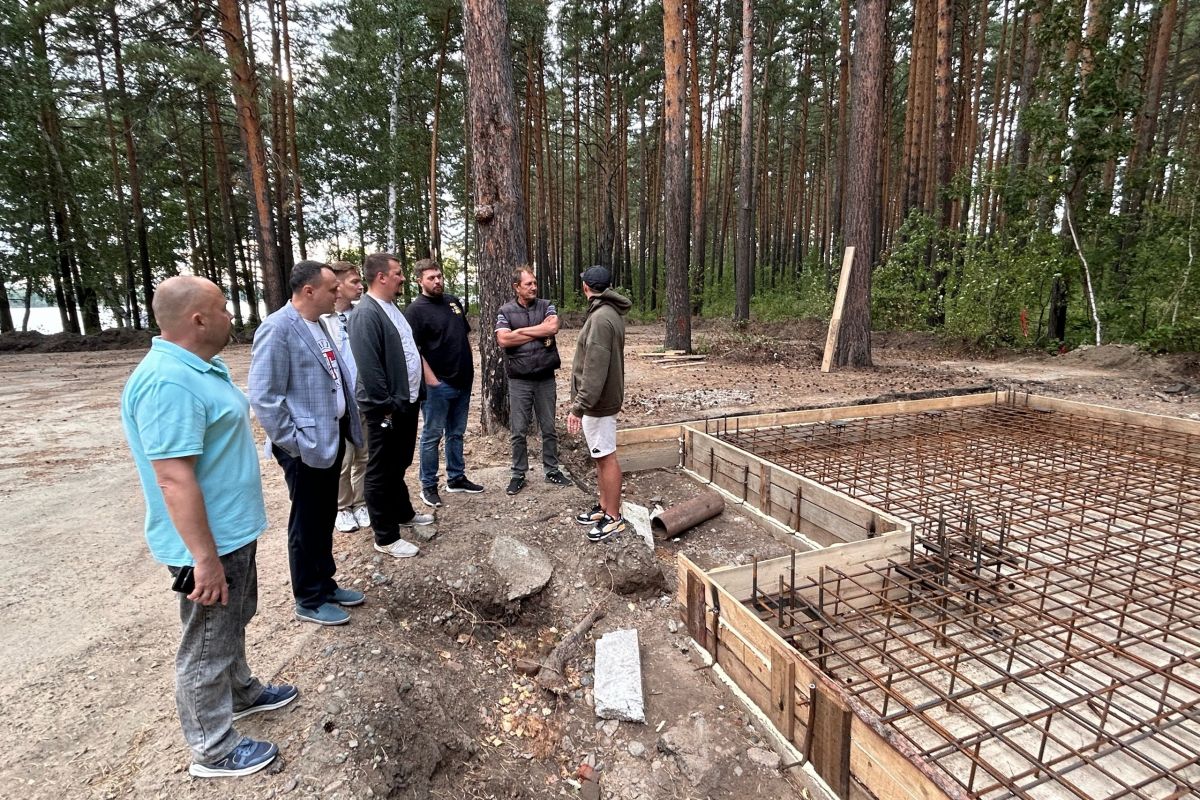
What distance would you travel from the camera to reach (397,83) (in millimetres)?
16328

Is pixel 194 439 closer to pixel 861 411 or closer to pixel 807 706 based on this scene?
pixel 807 706

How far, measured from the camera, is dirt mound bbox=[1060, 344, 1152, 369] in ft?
29.3

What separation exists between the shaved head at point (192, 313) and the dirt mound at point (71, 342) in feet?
52.5

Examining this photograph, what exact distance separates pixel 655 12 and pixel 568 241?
75.0ft

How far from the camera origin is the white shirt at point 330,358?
8.58 ft

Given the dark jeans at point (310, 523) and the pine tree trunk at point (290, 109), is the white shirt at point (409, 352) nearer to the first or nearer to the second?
the dark jeans at point (310, 523)

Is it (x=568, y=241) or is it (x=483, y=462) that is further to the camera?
(x=568, y=241)

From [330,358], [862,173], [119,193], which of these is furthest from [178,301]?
[119,193]

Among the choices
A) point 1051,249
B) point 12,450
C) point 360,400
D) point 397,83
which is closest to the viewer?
point 360,400

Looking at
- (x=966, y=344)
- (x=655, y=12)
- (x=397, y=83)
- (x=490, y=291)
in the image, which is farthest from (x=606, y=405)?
(x=655, y=12)

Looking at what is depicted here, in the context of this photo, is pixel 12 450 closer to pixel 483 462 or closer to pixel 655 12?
pixel 483 462

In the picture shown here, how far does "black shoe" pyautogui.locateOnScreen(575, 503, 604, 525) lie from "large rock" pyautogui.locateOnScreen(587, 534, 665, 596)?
222 millimetres

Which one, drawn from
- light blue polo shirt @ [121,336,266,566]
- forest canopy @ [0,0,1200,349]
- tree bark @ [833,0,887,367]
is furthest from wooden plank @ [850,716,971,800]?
tree bark @ [833,0,887,367]

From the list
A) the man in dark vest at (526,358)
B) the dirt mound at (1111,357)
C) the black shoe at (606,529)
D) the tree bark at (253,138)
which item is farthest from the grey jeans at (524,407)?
the tree bark at (253,138)
